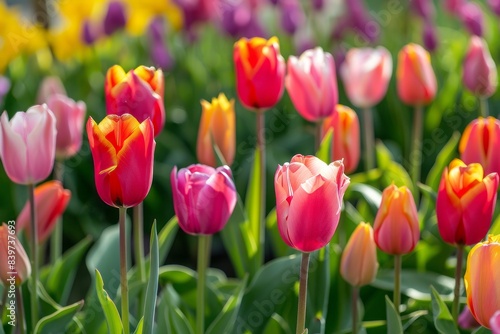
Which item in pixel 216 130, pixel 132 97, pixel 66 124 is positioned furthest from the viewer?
pixel 66 124

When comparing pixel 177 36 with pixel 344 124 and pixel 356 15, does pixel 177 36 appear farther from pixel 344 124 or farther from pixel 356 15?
pixel 344 124

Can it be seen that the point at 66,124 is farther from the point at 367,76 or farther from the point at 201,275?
the point at 367,76

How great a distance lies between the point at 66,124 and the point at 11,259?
484 millimetres

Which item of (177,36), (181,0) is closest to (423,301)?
(181,0)

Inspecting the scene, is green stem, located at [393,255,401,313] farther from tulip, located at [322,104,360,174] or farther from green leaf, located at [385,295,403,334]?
tulip, located at [322,104,360,174]

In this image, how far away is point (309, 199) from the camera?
105 cm

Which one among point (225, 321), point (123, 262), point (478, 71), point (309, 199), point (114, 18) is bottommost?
→ point (114, 18)

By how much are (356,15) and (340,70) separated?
0.34 meters

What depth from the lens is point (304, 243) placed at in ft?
3.55

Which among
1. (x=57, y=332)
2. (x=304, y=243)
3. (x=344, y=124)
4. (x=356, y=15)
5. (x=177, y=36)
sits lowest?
(x=177, y=36)

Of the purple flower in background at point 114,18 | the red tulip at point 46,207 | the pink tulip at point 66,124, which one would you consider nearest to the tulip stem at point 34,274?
the red tulip at point 46,207

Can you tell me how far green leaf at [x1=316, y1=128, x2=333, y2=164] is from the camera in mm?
1564

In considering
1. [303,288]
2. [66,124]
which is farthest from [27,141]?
[303,288]

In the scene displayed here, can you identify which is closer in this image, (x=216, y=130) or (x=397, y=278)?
(x=397, y=278)
